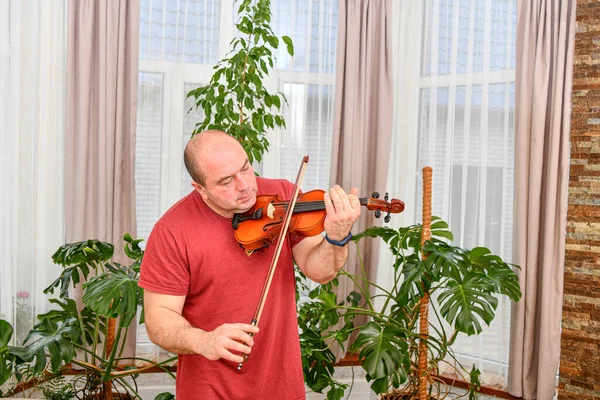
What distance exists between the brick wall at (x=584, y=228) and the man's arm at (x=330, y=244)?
1.69 metres

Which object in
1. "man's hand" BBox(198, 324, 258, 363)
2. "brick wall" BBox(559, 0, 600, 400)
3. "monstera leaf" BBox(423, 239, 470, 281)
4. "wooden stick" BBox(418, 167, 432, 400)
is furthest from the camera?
"brick wall" BBox(559, 0, 600, 400)

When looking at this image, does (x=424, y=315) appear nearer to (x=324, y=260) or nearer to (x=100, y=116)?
(x=324, y=260)

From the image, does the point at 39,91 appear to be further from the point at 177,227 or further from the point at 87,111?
the point at 177,227

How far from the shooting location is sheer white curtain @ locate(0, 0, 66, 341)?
10.5 feet

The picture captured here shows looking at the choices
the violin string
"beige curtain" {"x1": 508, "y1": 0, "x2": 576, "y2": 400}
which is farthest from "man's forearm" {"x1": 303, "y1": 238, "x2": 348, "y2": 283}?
"beige curtain" {"x1": 508, "y1": 0, "x2": 576, "y2": 400}

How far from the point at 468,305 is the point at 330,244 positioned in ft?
3.28

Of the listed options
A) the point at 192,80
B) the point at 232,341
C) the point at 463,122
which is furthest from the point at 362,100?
the point at 232,341

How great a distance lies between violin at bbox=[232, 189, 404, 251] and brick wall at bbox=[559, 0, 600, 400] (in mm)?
1644

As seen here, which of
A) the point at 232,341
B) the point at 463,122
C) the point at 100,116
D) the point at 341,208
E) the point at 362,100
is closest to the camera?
the point at 232,341

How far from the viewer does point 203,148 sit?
5.81 feet

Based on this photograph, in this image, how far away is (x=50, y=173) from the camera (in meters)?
3.50

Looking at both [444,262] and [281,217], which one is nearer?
[281,217]

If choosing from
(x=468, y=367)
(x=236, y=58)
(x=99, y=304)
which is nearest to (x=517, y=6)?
(x=236, y=58)

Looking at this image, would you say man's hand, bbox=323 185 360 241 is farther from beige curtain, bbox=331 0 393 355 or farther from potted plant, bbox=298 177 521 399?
beige curtain, bbox=331 0 393 355
